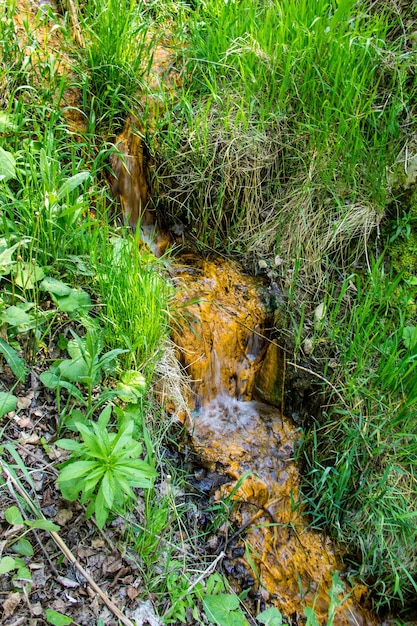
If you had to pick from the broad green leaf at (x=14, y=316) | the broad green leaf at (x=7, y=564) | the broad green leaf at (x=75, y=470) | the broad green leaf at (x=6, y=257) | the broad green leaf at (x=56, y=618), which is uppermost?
the broad green leaf at (x=6, y=257)

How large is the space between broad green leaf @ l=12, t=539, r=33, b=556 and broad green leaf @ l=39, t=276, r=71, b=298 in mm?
962

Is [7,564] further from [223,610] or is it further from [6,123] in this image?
[6,123]

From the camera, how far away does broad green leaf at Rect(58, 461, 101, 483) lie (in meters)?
1.56

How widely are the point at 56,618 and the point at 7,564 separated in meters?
0.23

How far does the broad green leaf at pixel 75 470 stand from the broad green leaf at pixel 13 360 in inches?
19.0

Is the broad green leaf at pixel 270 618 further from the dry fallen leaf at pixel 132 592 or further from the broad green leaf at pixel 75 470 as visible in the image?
the broad green leaf at pixel 75 470

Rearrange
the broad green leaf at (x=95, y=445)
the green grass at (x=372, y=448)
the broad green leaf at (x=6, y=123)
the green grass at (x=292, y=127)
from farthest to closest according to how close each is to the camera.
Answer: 1. the green grass at (x=292, y=127)
2. the green grass at (x=372, y=448)
3. the broad green leaf at (x=6, y=123)
4. the broad green leaf at (x=95, y=445)

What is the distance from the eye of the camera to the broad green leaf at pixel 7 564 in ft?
4.92

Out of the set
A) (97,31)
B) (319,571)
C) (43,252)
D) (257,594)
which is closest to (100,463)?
(43,252)

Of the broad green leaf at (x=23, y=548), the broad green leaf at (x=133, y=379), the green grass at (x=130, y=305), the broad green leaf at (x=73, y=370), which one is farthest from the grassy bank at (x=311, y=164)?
the broad green leaf at (x=23, y=548)

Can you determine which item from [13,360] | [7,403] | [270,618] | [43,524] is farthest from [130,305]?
[270,618]

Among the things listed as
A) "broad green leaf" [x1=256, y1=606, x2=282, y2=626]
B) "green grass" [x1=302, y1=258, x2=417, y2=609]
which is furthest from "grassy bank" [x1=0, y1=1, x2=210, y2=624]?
"green grass" [x1=302, y1=258, x2=417, y2=609]

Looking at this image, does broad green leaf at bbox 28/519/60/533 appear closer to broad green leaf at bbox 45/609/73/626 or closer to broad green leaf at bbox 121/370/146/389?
broad green leaf at bbox 45/609/73/626

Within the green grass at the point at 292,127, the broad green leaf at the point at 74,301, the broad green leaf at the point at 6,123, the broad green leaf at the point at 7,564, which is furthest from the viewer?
the green grass at the point at 292,127
